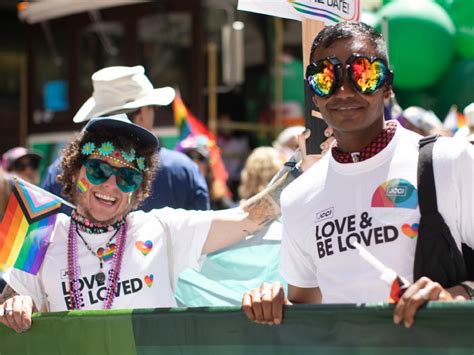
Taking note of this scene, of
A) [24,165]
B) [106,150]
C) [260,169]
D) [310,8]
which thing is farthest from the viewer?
[24,165]

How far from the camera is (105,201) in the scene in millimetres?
2986

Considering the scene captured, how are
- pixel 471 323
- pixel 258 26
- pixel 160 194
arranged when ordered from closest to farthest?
1. pixel 471 323
2. pixel 160 194
3. pixel 258 26

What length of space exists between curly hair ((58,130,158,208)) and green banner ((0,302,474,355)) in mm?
672

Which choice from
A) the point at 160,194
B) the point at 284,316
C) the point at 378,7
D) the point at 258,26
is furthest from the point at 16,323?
the point at 258,26

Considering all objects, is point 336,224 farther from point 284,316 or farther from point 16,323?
point 16,323

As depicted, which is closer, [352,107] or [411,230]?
[411,230]

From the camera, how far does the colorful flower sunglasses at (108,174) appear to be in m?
2.98

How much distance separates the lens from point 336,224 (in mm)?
2256

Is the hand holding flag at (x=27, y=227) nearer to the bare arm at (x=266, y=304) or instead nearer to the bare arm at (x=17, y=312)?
the bare arm at (x=17, y=312)

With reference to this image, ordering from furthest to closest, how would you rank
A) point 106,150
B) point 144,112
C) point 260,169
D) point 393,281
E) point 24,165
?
point 24,165 < point 260,169 < point 144,112 < point 106,150 < point 393,281

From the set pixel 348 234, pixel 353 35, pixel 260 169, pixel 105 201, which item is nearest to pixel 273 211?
pixel 105 201

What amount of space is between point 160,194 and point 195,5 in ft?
21.6

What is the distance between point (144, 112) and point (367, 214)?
230 centimetres

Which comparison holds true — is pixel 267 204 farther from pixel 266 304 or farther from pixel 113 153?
pixel 266 304
